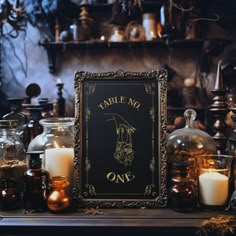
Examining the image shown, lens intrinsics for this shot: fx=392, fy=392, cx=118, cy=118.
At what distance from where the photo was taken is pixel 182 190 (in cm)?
83

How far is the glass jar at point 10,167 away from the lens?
853 millimetres

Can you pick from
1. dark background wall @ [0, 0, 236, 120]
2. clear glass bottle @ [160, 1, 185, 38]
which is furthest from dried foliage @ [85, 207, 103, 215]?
dark background wall @ [0, 0, 236, 120]

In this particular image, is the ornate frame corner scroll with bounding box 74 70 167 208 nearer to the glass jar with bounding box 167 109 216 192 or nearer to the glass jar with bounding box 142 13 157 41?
the glass jar with bounding box 167 109 216 192

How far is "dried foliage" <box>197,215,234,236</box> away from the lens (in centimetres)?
77

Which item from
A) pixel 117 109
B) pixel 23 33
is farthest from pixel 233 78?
pixel 117 109

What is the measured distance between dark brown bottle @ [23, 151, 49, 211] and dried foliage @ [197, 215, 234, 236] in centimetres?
33

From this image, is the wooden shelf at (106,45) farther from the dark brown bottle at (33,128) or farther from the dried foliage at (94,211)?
the dried foliage at (94,211)

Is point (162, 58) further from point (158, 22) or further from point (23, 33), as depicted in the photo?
point (23, 33)

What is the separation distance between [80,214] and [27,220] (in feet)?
0.36

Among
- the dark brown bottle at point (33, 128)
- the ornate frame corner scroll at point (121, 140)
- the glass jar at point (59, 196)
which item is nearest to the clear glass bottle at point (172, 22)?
the dark brown bottle at point (33, 128)

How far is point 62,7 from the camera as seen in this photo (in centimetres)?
308
